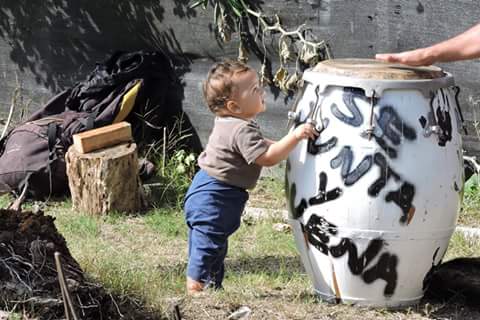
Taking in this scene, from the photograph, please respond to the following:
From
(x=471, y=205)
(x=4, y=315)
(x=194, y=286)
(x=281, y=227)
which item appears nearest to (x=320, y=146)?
(x=194, y=286)

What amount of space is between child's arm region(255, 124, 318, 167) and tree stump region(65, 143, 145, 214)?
2.34m

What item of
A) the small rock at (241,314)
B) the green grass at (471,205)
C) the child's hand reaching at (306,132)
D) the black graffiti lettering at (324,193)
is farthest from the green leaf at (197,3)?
the small rock at (241,314)

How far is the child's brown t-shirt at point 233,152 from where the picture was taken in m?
4.75

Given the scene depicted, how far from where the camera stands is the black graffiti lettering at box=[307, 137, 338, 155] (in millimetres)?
4578

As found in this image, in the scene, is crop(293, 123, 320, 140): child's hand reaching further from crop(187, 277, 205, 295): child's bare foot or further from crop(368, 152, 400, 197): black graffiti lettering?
crop(187, 277, 205, 295): child's bare foot

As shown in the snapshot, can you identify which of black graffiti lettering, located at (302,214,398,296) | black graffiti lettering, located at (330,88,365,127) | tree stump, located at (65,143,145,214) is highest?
black graffiti lettering, located at (330,88,365,127)

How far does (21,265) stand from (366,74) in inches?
68.6

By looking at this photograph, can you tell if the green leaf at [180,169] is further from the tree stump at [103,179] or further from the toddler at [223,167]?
the toddler at [223,167]

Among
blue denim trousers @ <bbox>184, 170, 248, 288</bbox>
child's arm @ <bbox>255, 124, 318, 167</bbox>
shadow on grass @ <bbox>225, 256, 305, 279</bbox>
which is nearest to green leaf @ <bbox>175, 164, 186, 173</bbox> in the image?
shadow on grass @ <bbox>225, 256, 305, 279</bbox>

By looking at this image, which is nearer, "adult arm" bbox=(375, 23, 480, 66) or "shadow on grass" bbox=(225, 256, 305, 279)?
"adult arm" bbox=(375, 23, 480, 66)

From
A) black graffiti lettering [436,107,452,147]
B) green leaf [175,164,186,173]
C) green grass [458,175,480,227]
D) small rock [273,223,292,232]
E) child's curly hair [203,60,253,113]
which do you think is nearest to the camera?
black graffiti lettering [436,107,452,147]

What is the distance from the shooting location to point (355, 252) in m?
4.65

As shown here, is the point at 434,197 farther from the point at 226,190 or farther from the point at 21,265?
the point at 21,265

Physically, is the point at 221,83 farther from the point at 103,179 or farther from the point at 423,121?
the point at 103,179
